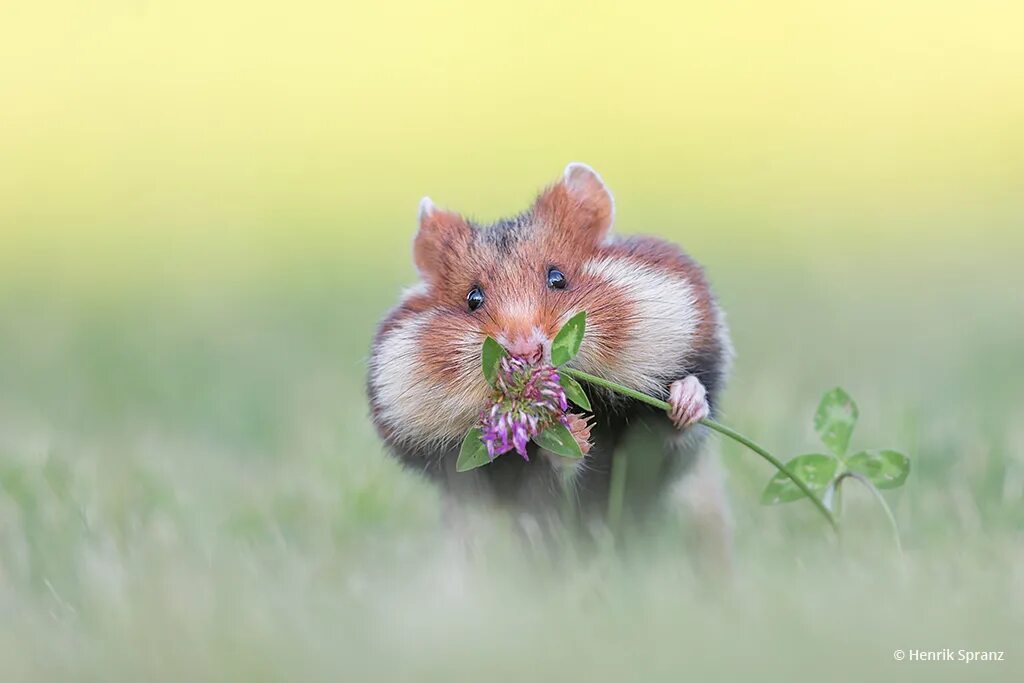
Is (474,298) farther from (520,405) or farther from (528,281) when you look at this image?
(520,405)

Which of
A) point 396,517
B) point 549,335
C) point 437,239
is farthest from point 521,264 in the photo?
point 396,517

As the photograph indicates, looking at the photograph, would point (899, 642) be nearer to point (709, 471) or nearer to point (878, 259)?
point (709, 471)

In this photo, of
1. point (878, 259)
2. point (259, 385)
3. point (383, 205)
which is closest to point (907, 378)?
point (878, 259)

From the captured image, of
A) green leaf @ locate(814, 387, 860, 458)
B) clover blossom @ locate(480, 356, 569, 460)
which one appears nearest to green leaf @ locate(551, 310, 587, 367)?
clover blossom @ locate(480, 356, 569, 460)

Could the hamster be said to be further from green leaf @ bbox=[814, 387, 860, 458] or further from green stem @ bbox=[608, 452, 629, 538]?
green leaf @ bbox=[814, 387, 860, 458]

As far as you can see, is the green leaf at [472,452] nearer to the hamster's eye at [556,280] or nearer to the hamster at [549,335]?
the hamster at [549,335]

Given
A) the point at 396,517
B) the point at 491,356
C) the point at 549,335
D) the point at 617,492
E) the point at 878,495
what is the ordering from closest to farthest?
the point at 491,356 < the point at 549,335 < the point at 878,495 < the point at 617,492 < the point at 396,517
